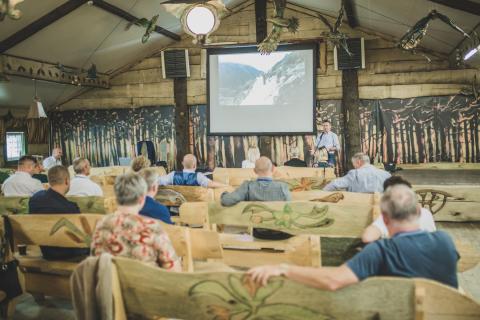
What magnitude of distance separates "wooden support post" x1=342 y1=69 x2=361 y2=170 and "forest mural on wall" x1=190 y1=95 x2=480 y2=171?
15 centimetres

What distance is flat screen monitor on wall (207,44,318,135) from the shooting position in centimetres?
840

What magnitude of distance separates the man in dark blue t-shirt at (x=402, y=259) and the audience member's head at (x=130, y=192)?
828 mm

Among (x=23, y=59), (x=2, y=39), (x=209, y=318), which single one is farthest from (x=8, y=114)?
(x=209, y=318)

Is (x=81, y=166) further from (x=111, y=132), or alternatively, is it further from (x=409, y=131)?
(x=409, y=131)

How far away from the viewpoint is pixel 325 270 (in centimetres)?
142

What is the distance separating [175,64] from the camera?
9.00 meters

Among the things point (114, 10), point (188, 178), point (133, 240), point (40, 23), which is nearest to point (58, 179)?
point (133, 240)

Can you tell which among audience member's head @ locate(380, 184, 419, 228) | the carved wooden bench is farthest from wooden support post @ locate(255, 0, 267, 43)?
the carved wooden bench

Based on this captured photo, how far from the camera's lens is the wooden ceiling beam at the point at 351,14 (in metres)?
6.86

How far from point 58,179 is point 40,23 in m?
4.12

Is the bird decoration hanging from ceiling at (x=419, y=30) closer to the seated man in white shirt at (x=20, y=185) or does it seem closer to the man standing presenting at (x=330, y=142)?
the man standing presenting at (x=330, y=142)

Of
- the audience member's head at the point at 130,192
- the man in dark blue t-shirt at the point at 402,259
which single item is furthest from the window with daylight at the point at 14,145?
the man in dark blue t-shirt at the point at 402,259

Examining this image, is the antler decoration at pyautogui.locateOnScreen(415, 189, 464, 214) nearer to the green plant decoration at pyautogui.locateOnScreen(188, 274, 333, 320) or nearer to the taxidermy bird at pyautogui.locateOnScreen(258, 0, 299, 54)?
the taxidermy bird at pyautogui.locateOnScreen(258, 0, 299, 54)

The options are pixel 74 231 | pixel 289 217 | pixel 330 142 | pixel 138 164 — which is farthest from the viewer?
pixel 330 142
